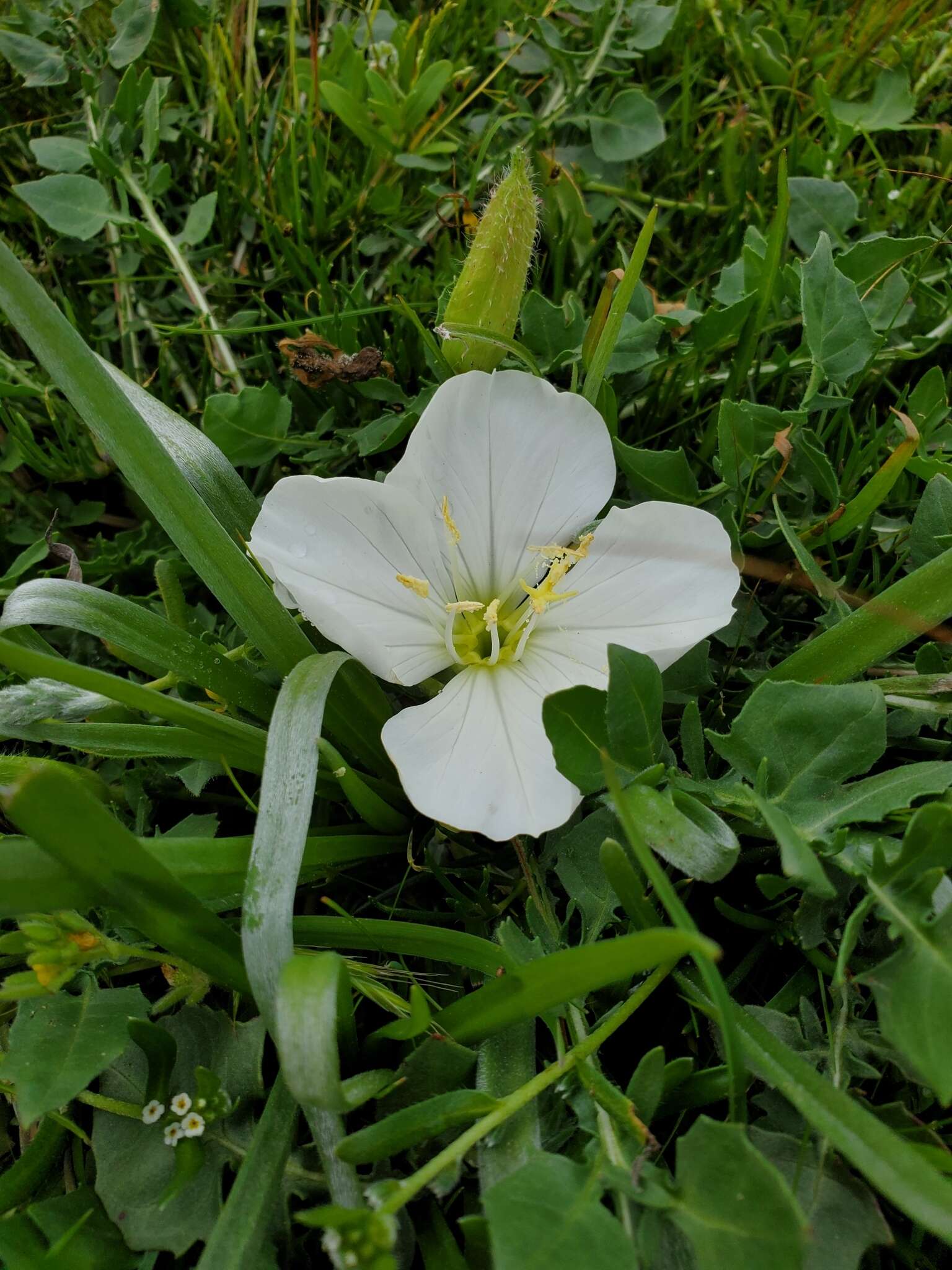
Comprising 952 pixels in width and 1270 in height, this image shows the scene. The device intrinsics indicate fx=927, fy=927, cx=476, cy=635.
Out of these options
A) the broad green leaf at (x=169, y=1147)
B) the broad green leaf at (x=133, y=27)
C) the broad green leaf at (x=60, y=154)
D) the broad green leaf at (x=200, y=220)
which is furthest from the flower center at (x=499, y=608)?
the broad green leaf at (x=133, y=27)

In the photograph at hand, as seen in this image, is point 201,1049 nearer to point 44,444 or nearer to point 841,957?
point 841,957

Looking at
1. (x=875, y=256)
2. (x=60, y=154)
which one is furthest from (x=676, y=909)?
(x=60, y=154)

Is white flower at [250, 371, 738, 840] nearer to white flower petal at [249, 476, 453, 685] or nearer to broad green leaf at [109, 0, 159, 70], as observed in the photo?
white flower petal at [249, 476, 453, 685]

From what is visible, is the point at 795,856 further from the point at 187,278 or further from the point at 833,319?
the point at 187,278

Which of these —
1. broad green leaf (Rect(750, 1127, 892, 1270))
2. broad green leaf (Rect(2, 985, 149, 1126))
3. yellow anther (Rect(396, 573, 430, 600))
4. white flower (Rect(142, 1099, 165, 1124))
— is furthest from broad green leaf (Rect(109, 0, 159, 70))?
broad green leaf (Rect(750, 1127, 892, 1270))

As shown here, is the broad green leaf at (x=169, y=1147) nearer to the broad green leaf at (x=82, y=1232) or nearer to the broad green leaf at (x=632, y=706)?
the broad green leaf at (x=82, y=1232)

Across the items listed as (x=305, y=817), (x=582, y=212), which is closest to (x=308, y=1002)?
(x=305, y=817)

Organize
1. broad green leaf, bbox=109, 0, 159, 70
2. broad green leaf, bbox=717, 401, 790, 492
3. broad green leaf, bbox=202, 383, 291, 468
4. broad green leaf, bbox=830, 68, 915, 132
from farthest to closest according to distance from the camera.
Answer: broad green leaf, bbox=830, 68, 915, 132 → broad green leaf, bbox=109, 0, 159, 70 → broad green leaf, bbox=202, 383, 291, 468 → broad green leaf, bbox=717, 401, 790, 492
